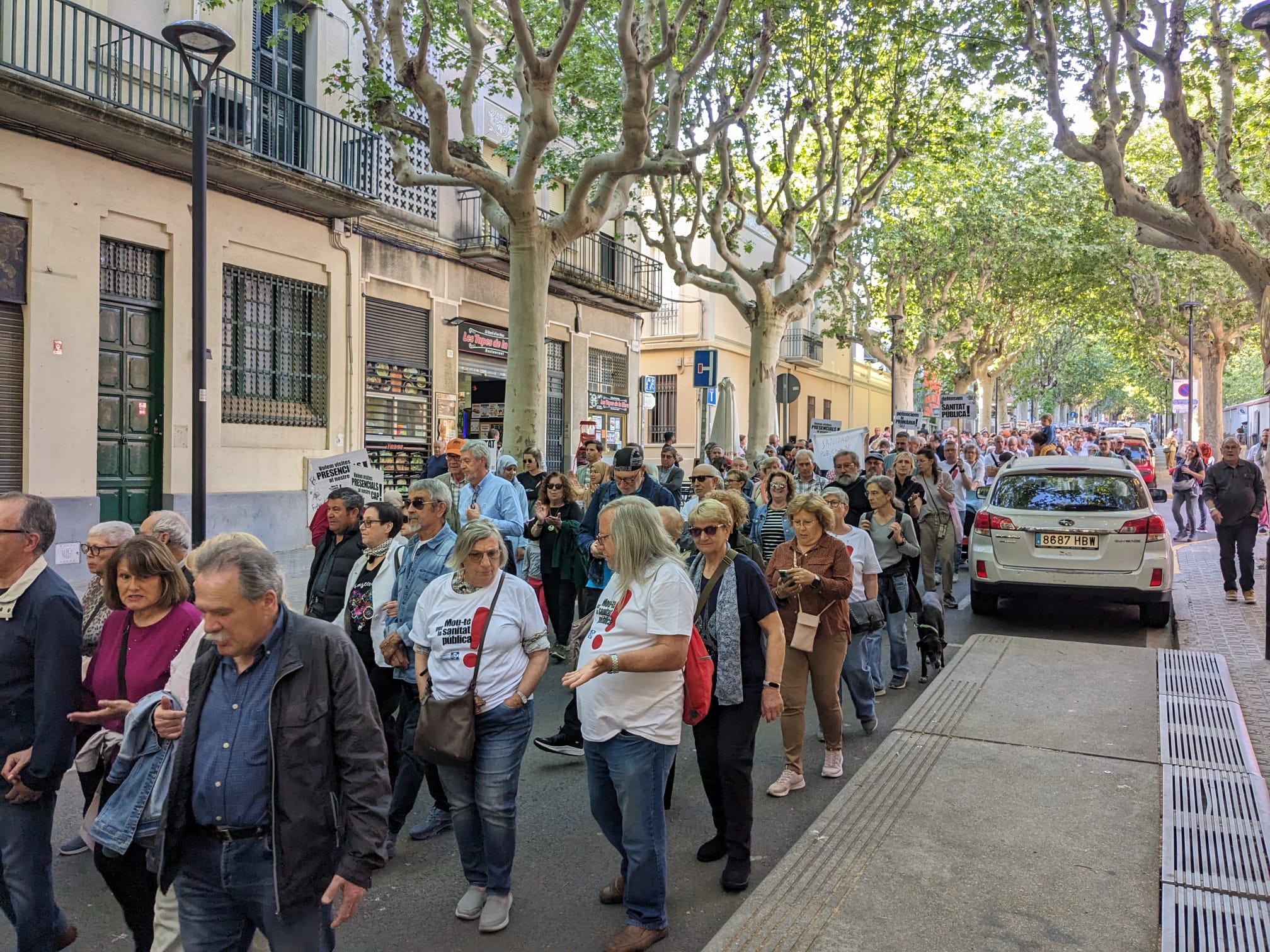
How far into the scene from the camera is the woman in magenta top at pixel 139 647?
3.26m

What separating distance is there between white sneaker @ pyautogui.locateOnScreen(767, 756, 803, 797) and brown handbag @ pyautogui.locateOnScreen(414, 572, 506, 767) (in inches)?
83.5

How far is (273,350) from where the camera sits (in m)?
14.2

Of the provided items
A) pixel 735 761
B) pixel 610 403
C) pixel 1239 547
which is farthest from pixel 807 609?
pixel 610 403

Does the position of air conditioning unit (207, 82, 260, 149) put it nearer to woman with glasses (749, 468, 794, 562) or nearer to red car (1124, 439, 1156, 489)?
woman with glasses (749, 468, 794, 562)

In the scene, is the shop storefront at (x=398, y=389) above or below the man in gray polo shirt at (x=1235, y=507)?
above

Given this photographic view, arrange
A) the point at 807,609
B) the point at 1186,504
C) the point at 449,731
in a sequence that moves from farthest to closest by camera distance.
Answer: the point at 1186,504
the point at 807,609
the point at 449,731

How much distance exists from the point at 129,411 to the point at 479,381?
7358 mm

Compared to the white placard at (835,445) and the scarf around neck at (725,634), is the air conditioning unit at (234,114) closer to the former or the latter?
the white placard at (835,445)

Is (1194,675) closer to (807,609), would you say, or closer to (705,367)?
(807,609)

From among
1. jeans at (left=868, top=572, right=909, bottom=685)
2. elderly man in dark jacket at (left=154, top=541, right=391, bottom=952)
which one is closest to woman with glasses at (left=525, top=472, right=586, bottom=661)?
jeans at (left=868, top=572, right=909, bottom=685)

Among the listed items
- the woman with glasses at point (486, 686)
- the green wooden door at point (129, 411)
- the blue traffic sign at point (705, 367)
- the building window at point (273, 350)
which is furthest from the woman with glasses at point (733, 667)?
the blue traffic sign at point (705, 367)

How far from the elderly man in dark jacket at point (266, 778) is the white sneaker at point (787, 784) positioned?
306 cm

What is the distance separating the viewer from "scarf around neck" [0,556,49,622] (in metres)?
3.13

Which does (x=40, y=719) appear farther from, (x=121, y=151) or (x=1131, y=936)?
(x=121, y=151)
